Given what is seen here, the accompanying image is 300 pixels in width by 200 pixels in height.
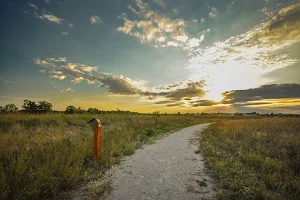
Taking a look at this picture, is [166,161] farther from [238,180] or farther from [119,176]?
[238,180]

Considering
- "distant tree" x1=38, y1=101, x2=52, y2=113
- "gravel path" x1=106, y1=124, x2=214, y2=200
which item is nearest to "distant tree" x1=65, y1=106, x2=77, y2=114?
"distant tree" x1=38, y1=101, x2=52, y2=113

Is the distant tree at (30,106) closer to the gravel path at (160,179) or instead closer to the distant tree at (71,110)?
the distant tree at (71,110)

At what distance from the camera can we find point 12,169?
4.36 meters

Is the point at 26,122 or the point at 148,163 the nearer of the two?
the point at 148,163

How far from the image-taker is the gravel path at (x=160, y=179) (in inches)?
153

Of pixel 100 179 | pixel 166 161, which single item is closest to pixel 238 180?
pixel 166 161

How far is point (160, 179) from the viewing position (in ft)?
15.5

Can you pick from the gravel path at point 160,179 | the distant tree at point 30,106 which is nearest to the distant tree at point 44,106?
the distant tree at point 30,106

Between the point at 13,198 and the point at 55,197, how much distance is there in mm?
846

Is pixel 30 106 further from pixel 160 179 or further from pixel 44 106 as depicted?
pixel 160 179

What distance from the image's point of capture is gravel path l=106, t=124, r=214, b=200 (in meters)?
3.89

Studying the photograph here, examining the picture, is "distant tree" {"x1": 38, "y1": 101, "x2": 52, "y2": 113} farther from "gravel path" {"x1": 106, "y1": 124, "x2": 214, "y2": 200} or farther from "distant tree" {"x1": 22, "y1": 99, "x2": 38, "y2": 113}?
"gravel path" {"x1": 106, "y1": 124, "x2": 214, "y2": 200}

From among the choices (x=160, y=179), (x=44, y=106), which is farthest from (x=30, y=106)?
(x=160, y=179)

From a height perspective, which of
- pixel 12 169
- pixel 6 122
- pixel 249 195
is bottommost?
pixel 249 195
